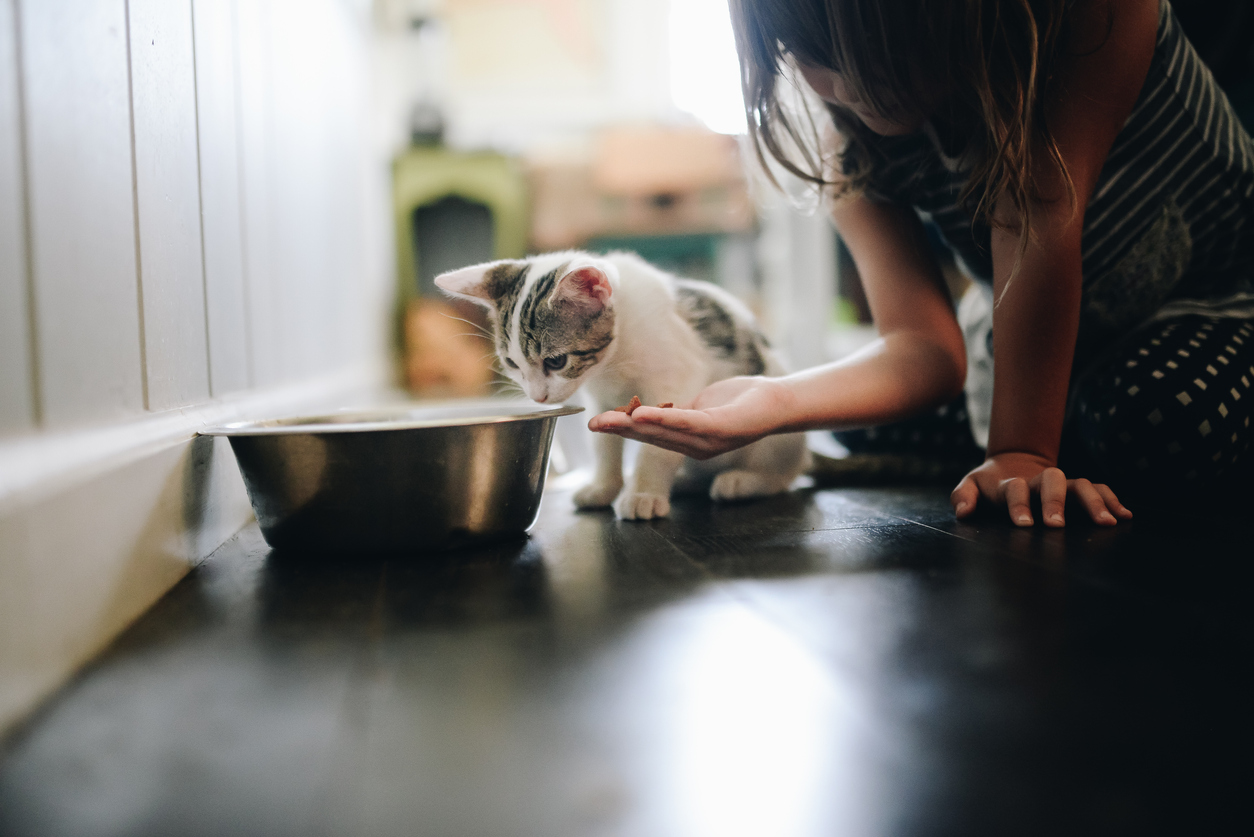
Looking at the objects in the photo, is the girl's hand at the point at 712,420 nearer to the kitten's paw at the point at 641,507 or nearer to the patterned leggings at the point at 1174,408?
the kitten's paw at the point at 641,507

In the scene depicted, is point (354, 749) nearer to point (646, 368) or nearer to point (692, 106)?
point (646, 368)

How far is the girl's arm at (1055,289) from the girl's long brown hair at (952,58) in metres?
0.03

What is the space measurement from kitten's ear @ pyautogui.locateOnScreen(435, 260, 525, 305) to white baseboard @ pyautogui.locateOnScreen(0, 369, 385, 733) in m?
0.38

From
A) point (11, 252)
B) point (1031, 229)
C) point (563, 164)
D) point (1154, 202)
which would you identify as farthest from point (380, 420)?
point (563, 164)

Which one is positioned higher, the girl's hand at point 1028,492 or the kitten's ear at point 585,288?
the kitten's ear at point 585,288

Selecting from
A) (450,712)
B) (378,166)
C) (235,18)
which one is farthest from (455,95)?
(450,712)

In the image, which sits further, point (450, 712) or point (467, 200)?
point (467, 200)

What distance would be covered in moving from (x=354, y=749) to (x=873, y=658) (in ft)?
1.14

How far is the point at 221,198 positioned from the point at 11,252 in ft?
1.98

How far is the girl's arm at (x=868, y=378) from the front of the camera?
3.05 feet

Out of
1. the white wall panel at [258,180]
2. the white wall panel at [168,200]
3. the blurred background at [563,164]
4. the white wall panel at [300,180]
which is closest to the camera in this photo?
the white wall panel at [168,200]

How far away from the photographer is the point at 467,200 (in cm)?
416

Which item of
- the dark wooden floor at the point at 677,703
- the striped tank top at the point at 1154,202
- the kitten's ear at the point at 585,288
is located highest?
the striped tank top at the point at 1154,202

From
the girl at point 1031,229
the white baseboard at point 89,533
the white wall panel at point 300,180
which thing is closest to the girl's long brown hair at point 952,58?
the girl at point 1031,229
